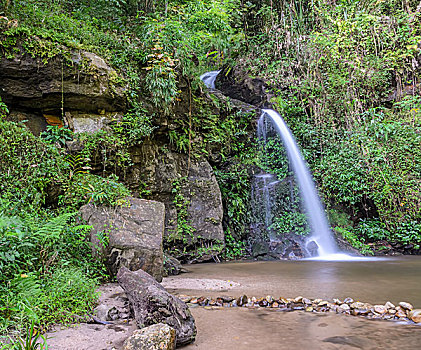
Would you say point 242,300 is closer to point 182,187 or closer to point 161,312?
point 161,312

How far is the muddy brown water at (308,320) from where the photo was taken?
2.35 metres

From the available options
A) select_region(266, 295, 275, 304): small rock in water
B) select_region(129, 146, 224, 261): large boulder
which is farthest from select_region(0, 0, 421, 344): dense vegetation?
select_region(266, 295, 275, 304): small rock in water

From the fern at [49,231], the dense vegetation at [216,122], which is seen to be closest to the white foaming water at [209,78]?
the dense vegetation at [216,122]

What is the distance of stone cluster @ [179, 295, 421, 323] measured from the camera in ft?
9.59

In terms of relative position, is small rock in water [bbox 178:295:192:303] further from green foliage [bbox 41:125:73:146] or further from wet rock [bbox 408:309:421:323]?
green foliage [bbox 41:125:73:146]

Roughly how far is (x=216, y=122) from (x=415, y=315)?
24.8ft

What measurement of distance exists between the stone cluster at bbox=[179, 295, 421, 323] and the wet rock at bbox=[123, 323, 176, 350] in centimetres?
123

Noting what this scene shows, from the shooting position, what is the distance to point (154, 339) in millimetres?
2111

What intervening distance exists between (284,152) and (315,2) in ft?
25.7

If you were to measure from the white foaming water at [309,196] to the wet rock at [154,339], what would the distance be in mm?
6267

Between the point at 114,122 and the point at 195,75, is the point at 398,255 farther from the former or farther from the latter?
the point at 114,122

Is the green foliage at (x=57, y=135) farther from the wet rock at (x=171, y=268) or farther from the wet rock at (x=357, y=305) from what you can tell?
the wet rock at (x=357, y=305)

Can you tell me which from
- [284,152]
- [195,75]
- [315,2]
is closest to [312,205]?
[284,152]

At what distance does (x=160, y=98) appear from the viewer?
7.18 meters
